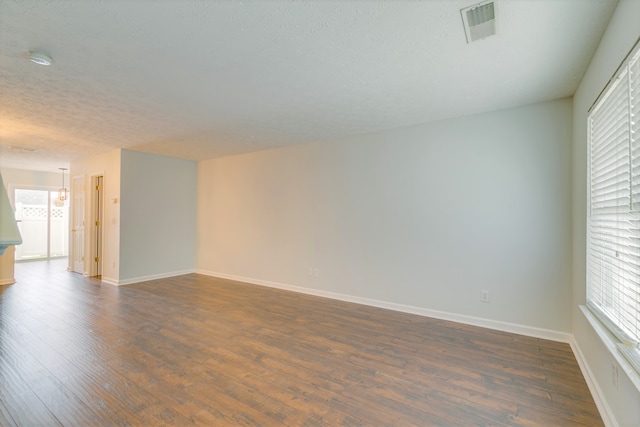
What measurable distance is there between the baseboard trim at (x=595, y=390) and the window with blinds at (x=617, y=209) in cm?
48

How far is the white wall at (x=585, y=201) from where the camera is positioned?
1508mm

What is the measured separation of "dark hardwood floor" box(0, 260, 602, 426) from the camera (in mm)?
1875

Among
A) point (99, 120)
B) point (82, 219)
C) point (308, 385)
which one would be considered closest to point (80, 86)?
point (99, 120)

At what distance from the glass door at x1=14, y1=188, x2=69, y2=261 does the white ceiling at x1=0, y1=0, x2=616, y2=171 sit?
5997mm

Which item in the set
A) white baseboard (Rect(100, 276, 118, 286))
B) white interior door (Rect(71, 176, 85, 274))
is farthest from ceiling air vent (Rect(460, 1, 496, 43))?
white interior door (Rect(71, 176, 85, 274))

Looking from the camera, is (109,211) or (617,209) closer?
(617,209)

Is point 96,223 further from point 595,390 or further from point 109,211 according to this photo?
point 595,390

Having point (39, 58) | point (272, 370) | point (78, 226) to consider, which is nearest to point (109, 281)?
point (78, 226)

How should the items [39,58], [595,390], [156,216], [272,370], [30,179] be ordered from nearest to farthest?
[595,390] → [39,58] → [272,370] → [156,216] → [30,179]

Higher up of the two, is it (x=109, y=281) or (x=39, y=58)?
(x=39, y=58)

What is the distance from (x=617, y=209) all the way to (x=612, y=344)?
0.83 meters

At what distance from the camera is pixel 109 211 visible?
5566mm

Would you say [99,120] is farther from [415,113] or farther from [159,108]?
[415,113]

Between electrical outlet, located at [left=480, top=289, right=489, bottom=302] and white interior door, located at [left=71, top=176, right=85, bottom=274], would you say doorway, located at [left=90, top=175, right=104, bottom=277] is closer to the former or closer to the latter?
white interior door, located at [left=71, top=176, right=85, bottom=274]
